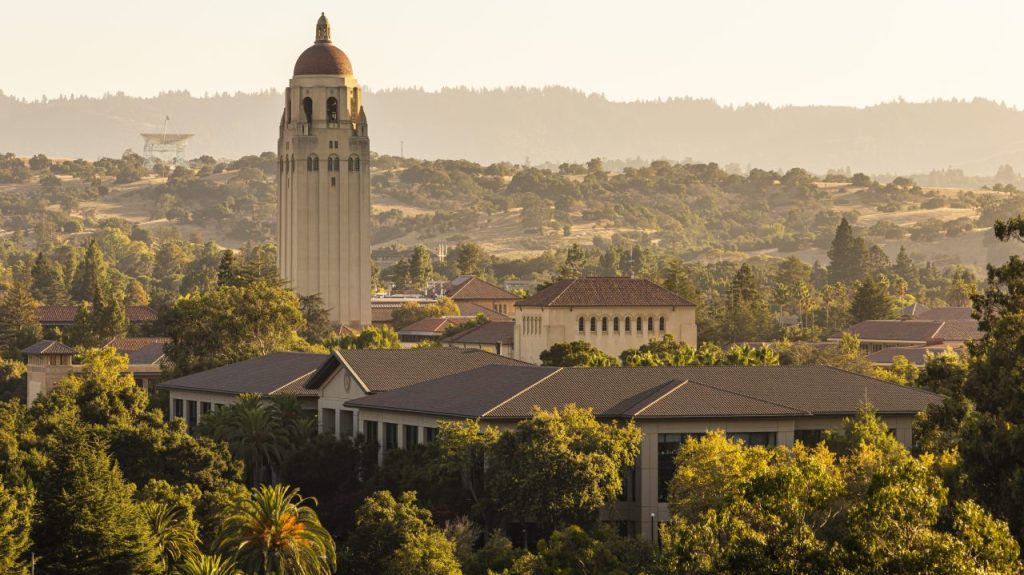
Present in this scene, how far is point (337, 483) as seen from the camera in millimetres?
90812

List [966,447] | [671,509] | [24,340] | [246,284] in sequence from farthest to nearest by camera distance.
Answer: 1. [24,340]
2. [246,284]
3. [671,509]
4. [966,447]

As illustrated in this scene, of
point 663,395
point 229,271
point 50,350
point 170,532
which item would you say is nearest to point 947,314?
point 229,271

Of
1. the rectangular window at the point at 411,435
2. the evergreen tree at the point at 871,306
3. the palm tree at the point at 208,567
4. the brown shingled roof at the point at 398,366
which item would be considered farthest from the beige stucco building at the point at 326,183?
the palm tree at the point at 208,567

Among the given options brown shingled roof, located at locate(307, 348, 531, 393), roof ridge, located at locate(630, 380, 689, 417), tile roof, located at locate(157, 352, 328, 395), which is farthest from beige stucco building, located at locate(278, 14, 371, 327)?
roof ridge, located at locate(630, 380, 689, 417)

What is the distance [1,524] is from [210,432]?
99.9ft

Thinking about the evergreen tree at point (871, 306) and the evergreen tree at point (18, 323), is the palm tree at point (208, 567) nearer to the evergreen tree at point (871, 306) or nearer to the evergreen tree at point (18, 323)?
the evergreen tree at point (18, 323)

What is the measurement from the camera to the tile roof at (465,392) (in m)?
88.4

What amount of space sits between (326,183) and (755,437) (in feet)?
360

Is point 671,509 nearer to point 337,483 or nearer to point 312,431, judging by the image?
point 337,483

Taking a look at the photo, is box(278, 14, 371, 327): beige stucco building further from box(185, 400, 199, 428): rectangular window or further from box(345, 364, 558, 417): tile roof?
box(345, 364, 558, 417): tile roof

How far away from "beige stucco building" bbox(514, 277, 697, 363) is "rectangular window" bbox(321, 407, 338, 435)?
39.7m

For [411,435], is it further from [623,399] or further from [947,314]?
[947,314]

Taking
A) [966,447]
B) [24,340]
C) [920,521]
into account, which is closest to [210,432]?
[966,447]

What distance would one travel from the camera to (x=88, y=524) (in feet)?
224
